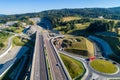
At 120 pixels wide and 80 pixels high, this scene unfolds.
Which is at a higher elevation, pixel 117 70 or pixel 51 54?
pixel 51 54

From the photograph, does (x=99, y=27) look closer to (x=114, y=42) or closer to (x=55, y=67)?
(x=114, y=42)

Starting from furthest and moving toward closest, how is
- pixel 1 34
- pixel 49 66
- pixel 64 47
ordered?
pixel 1 34, pixel 64 47, pixel 49 66

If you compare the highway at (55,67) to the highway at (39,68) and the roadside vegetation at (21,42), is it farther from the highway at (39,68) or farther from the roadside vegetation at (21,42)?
the roadside vegetation at (21,42)

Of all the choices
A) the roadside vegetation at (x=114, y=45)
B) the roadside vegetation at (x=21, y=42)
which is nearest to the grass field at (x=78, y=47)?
the roadside vegetation at (x=114, y=45)

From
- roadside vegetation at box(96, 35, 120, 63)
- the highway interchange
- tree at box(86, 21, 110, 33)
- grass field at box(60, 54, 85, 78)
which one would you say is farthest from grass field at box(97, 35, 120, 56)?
grass field at box(60, 54, 85, 78)

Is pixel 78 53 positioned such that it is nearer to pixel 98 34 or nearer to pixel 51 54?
pixel 51 54

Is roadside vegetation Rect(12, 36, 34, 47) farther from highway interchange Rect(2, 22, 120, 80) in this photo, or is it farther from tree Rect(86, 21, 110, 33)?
tree Rect(86, 21, 110, 33)

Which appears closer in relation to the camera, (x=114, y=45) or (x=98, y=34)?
(x=114, y=45)

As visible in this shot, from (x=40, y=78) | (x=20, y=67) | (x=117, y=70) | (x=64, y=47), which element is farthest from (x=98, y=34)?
(x=40, y=78)

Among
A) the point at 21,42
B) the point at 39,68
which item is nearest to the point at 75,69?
the point at 39,68
